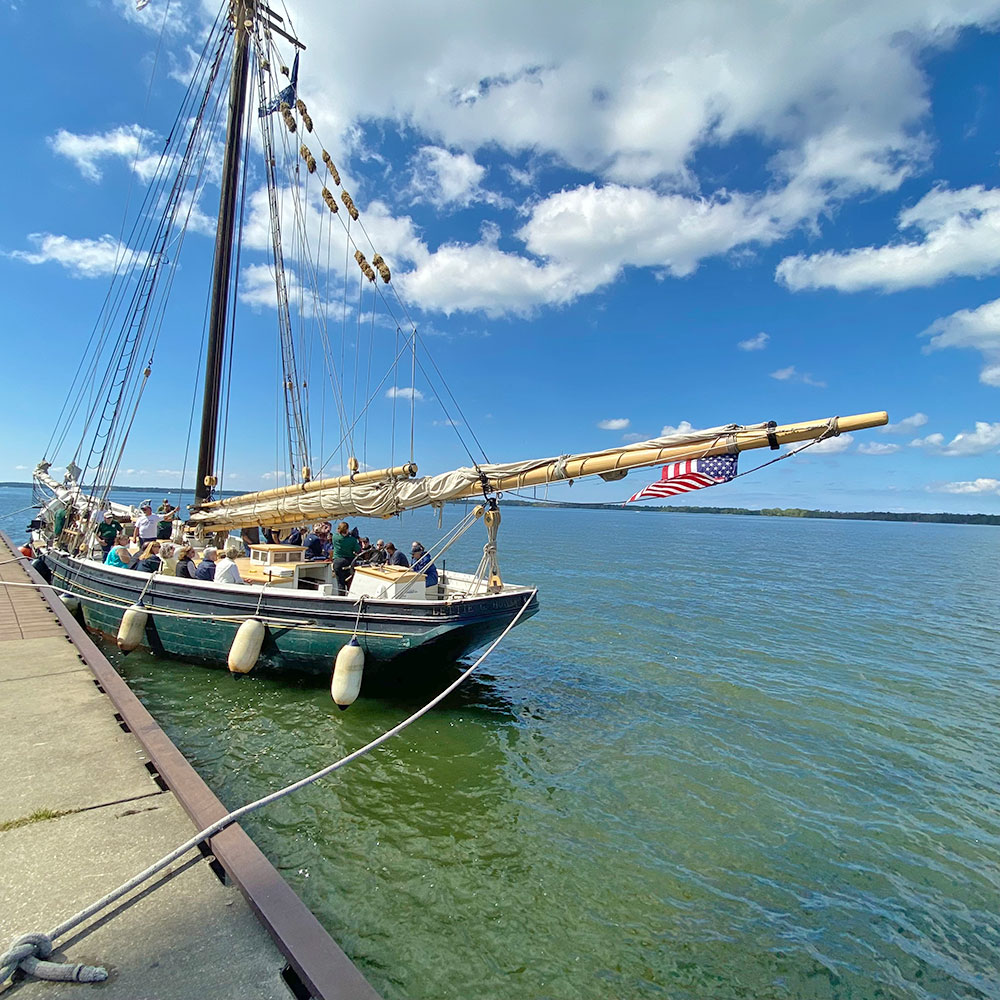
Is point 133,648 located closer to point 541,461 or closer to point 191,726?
point 191,726

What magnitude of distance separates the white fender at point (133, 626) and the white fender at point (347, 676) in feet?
19.0

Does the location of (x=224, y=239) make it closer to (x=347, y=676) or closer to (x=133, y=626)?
(x=133, y=626)

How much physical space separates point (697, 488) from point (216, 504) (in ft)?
44.3

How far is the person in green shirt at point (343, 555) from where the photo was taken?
41.5ft

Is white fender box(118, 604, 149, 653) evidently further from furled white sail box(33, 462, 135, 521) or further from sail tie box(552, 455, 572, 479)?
sail tie box(552, 455, 572, 479)

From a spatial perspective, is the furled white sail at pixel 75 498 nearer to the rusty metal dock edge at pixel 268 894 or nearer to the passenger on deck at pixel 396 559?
the passenger on deck at pixel 396 559

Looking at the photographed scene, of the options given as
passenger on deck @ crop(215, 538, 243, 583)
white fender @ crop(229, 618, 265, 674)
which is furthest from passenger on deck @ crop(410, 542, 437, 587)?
passenger on deck @ crop(215, 538, 243, 583)

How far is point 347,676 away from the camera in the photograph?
33.8 ft

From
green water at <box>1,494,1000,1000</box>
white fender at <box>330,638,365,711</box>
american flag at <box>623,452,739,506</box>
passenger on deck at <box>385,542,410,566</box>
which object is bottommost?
green water at <box>1,494,1000,1000</box>

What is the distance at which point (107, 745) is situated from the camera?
6488mm

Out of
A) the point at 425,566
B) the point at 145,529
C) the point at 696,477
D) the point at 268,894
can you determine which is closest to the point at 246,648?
the point at 425,566

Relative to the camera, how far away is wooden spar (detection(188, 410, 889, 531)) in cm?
811

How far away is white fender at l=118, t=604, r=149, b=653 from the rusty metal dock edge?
23.6 feet

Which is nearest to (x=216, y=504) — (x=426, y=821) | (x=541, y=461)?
(x=541, y=461)
